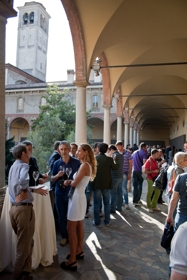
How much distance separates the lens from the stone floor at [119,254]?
9.92 ft

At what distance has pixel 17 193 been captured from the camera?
2605 millimetres

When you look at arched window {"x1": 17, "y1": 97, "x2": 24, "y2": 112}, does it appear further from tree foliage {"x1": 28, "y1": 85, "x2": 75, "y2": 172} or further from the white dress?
the white dress

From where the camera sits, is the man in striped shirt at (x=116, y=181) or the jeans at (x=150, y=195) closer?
the man in striped shirt at (x=116, y=181)

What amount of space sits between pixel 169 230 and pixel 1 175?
219 centimetres

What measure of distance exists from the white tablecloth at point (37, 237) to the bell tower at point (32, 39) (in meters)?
46.2

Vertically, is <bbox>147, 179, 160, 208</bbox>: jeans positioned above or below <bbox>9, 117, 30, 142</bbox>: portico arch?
below

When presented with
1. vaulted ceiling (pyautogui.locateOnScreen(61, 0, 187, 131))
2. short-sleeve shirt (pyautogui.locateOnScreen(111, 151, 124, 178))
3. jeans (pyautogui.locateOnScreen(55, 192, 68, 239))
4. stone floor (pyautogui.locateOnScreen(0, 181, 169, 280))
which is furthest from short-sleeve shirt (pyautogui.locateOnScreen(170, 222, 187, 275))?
A: vaulted ceiling (pyautogui.locateOnScreen(61, 0, 187, 131))

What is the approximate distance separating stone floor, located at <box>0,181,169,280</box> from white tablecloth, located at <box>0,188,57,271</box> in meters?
0.13

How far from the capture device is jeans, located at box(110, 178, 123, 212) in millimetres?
5613

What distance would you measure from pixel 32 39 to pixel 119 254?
51.0m

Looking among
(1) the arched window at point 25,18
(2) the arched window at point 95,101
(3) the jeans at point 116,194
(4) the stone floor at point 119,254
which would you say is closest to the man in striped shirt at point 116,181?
(3) the jeans at point 116,194

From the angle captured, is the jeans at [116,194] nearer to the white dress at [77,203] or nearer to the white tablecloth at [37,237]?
the white tablecloth at [37,237]

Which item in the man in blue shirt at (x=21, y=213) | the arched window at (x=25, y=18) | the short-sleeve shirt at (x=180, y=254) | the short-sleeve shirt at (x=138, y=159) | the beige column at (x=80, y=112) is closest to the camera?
the short-sleeve shirt at (x=180, y=254)

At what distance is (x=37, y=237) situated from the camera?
311 centimetres
